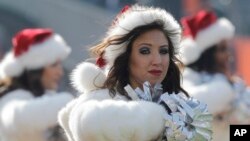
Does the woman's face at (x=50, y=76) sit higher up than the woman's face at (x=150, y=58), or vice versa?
the woman's face at (x=50, y=76)

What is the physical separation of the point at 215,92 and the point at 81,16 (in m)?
13.0

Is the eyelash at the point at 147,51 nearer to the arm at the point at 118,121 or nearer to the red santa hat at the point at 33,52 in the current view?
the arm at the point at 118,121

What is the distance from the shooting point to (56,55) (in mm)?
9656

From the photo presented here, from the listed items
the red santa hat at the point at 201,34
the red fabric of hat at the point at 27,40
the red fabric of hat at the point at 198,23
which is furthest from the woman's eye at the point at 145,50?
the red fabric of hat at the point at 198,23

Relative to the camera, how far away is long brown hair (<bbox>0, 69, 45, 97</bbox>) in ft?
30.6

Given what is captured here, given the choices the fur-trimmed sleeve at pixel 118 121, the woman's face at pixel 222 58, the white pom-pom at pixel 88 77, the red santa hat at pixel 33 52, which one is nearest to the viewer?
the fur-trimmed sleeve at pixel 118 121

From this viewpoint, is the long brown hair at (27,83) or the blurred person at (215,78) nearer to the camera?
the long brown hair at (27,83)

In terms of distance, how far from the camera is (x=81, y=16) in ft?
73.9

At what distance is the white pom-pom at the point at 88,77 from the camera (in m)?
6.33

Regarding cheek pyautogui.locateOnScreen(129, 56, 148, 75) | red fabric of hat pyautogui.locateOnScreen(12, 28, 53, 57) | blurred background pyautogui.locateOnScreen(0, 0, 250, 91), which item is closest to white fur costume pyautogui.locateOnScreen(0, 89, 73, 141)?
red fabric of hat pyautogui.locateOnScreen(12, 28, 53, 57)

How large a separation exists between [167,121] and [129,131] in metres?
0.21

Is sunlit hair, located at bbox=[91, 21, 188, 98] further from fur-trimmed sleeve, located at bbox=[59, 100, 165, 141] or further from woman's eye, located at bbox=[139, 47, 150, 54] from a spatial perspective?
fur-trimmed sleeve, located at bbox=[59, 100, 165, 141]

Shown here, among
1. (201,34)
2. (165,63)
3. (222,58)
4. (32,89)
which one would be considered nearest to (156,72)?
(165,63)

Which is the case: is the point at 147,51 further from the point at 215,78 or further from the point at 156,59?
the point at 215,78
